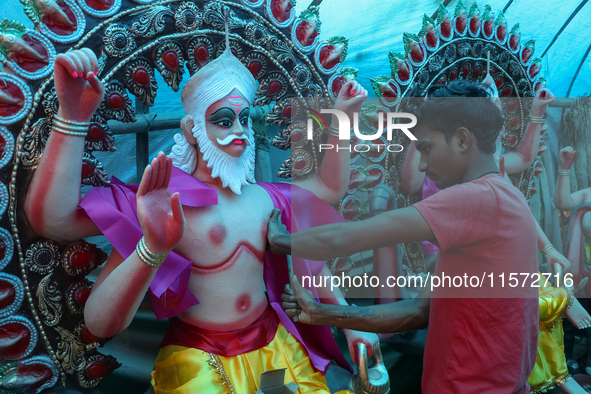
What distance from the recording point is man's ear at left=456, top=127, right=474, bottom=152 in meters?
1.37

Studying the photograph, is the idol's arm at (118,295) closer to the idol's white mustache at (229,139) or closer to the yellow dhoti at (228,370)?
the yellow dhoti at (228,370)

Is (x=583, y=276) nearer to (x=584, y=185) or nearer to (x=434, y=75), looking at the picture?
(x=584, y=185)

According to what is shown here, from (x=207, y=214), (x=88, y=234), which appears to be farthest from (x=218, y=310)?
(x=88, y=234)

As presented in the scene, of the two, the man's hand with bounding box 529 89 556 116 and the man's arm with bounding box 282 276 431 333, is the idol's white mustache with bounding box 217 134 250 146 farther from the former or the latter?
the man's hand with bounding box 529 89 556 116

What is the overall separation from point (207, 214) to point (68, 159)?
0.46 m

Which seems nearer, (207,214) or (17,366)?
(17,366)

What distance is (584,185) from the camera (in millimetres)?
2826

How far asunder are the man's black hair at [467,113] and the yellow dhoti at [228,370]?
3.03 feet

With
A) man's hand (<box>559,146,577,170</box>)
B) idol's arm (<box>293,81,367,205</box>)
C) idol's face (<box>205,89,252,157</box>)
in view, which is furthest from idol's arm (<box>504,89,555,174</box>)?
idol's face (<box>205,89,252,157</box>)

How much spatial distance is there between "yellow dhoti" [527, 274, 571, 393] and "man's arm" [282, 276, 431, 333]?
3.09 feet

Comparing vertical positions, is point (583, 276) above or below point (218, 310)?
below

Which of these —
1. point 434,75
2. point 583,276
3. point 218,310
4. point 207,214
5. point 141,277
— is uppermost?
point 434,75

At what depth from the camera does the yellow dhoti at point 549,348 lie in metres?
2.17

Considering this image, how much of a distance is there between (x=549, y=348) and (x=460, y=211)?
1404 millimetres
